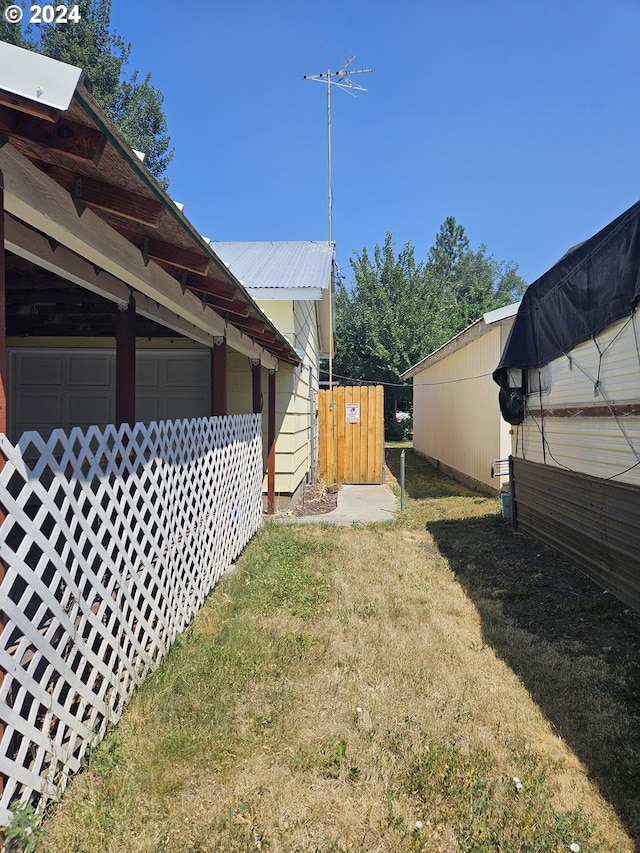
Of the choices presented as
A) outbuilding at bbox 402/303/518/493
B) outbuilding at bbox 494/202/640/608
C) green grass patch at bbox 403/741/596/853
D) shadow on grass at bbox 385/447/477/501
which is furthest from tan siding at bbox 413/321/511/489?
green grass patch at bbox 403/741/596/853

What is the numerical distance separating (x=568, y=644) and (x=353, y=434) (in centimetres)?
785

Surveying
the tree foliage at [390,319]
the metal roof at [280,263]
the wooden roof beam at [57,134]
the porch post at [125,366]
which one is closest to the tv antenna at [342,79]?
the metal roof at [280,263]

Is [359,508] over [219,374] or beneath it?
beneath

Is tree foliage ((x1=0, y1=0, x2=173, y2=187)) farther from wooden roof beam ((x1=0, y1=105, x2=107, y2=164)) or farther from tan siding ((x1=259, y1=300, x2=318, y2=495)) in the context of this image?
wooden roof beam ((x1=0, y1=105, x2=107, y2=164))

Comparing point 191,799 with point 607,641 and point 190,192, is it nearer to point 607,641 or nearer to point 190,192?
point 607,641

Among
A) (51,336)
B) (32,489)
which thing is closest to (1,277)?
(32,489)

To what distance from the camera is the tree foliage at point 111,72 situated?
62.3 feet

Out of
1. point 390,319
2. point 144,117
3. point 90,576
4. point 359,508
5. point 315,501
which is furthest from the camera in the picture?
point 390,319

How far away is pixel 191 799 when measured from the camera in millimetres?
2029

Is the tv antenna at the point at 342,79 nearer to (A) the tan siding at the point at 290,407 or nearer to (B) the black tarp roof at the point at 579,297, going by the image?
(A) the tan siding at the point at 290,407

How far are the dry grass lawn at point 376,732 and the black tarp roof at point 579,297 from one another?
7.95 ft

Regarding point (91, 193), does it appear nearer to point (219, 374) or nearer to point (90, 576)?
point (90, 576)

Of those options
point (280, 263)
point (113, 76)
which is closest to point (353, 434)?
point (280, 263)

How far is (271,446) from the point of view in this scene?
7543 millimetres
